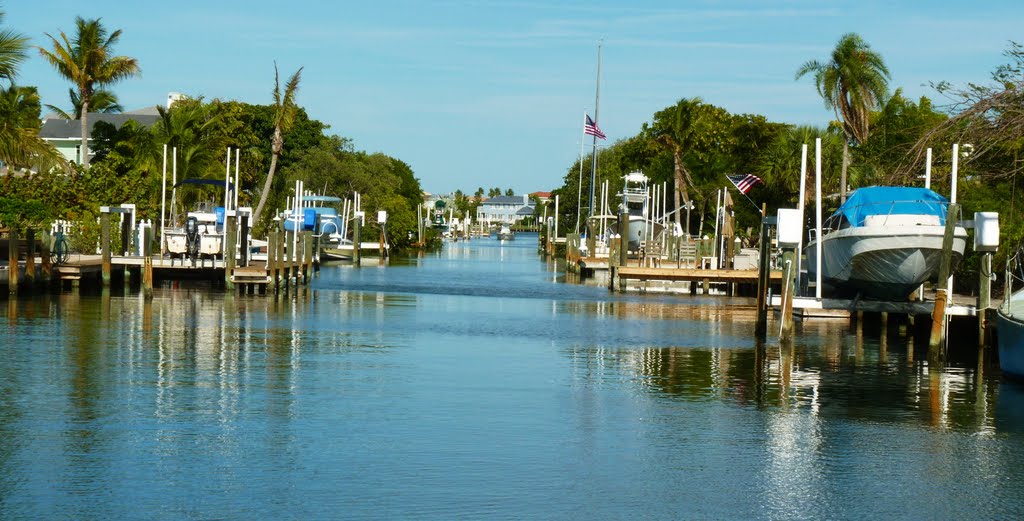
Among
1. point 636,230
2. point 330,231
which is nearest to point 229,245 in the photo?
point 636,230

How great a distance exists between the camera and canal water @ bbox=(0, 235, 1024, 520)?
12492 millimetres

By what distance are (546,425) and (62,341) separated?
11976 millimetres

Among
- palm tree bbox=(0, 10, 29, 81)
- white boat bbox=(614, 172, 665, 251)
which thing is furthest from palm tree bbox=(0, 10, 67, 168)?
white boat bbox=(614, 172, 665, 251)

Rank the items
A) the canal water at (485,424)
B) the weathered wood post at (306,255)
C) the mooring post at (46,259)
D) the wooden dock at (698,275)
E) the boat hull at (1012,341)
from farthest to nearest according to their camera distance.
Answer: the weathered wood post at (306,255)
the wooden dock at (698,275)
the mooring post at (46,259)
the boat hull at (1012,341)
the canal water at (485,424)

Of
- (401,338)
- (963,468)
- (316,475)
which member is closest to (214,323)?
(401,338)

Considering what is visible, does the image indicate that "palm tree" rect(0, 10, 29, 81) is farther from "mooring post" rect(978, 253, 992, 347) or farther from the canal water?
"mooring post" rect(978, 253, 992, 347)

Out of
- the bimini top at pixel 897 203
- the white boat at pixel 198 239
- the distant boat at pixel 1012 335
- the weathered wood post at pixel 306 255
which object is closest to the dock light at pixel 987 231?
the distant boat at pixel 1012 335

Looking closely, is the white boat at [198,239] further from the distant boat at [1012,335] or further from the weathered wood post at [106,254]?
the distant boat at [1012,335]

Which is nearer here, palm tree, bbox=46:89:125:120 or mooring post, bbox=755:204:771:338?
mooring post, bbox=755:204:771:338

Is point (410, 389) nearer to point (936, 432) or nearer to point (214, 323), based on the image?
point (936, 432)

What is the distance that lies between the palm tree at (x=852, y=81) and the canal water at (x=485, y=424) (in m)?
31.8

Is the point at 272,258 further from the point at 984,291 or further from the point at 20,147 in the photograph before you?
the point at 984,291

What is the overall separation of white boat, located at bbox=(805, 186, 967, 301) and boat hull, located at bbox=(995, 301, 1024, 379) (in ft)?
20.8

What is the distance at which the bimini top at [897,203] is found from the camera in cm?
2956
